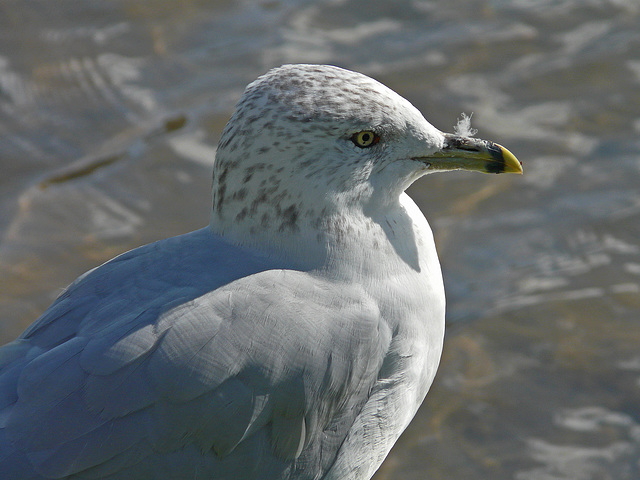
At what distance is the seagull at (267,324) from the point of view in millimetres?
2881

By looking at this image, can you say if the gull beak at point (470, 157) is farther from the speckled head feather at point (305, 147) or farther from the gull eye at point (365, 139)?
the gull eye at point (365, 139)

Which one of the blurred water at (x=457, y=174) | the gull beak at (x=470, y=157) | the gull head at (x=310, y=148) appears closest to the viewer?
the gull head at (x=310, y=148)

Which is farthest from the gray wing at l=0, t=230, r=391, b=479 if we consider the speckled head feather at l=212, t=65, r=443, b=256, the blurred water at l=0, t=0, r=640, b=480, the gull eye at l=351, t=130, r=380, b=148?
the blurred water at l=0, t=0, r=640, b=480

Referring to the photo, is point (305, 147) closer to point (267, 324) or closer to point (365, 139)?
point (365, 139)

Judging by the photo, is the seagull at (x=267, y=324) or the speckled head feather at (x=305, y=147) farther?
the speckled head feather at (x=305, y=147)

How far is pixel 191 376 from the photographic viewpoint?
114 inches

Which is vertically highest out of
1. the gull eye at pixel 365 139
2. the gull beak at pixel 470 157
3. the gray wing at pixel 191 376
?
the gull eye at pixel 365 139

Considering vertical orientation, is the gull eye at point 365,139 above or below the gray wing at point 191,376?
above

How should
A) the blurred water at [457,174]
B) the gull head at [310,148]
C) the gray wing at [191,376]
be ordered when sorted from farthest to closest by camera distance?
the blurred water at [457,174] → the gull head at [310,148] → the gray wing at [191,376]

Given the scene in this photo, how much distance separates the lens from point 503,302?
16.8 ft

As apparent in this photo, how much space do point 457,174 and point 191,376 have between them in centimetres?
345

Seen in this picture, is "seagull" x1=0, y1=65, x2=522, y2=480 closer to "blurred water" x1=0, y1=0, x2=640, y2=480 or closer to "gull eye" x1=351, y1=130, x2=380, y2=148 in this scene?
"gull eye" x1=351, y1=130, x2=380, y2=148

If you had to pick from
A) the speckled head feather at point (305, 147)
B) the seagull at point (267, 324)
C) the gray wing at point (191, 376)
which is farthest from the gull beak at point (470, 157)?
the gray wing at point (191, 376)

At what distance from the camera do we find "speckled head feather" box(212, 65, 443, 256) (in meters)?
3.06
